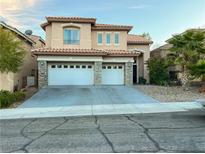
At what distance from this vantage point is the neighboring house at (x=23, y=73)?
21922 mm

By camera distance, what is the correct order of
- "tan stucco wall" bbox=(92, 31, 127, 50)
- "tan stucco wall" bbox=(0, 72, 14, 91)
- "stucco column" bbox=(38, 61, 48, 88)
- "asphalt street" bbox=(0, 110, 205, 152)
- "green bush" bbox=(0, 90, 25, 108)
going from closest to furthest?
"asphalt street" bbox=(0, 110, 205, 152) < "green bush" bbox=(0, 90, 25, 108) < "tan stucco wall" bbox=(0, 72, 14, 91) < "stucco column" bbox=(38, 61, 48, 88) < "tan stucco wall" bbox=(92, 31, 127, 50)

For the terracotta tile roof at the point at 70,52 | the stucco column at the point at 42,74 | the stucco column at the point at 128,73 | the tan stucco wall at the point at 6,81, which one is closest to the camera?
the tan stucco wall at the point at 6,81

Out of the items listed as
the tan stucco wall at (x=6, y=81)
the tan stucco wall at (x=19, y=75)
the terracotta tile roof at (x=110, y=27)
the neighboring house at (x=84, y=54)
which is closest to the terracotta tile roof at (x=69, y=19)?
the neighboring house at (x=84, y=54)

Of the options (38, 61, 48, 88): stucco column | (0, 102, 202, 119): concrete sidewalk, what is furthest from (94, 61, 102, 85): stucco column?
(0, 102, 202, 119): concrete sidewalk

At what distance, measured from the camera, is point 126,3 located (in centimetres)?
2303

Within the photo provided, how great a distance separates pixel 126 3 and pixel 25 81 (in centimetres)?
1354

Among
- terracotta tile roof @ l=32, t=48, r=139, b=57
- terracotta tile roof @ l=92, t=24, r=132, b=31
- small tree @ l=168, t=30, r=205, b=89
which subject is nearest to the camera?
small tree @ l=168, t=30, r=205, b=89

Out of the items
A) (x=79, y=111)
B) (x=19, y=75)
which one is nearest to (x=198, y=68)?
(x=79, y=111)

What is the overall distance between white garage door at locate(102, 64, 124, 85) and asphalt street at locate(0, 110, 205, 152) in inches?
617

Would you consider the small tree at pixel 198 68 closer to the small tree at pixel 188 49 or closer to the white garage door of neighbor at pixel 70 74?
the small tree at pixel 188 49

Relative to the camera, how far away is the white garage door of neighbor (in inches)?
1009

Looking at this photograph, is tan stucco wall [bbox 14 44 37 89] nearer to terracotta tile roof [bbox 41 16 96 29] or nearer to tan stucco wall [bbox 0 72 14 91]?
tan stucco wall [bbox 0 72 14 91]

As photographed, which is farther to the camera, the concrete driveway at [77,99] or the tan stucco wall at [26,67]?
the tan stucco wall at [26,67]

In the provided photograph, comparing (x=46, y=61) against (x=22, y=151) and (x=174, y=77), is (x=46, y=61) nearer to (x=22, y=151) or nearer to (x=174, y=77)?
(x=174, y=77)
